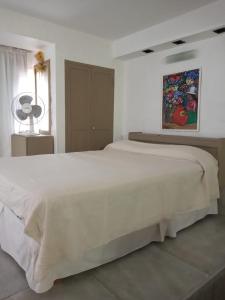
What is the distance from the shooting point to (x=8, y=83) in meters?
4.21

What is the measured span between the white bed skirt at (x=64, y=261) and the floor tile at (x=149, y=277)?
9cm

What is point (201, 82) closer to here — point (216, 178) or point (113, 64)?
point (216, 178)

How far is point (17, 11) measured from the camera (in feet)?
10.5

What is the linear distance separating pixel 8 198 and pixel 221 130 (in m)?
2.67

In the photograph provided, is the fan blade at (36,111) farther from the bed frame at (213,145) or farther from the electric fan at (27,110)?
the bed frame at (213,145)

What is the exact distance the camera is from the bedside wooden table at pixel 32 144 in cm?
360

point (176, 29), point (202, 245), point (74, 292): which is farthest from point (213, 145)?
point (74, 292)

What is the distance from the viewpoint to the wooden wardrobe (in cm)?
390

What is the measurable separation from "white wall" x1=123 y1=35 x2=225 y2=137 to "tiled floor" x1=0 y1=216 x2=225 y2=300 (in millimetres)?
1735

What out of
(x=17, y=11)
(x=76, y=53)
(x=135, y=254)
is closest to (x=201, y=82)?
(x=76, y=53)

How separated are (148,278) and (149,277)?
0.01 metres

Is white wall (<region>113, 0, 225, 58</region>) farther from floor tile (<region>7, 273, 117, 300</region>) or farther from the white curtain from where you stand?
floor tile (<region>7, 273, 117, 300</region>)

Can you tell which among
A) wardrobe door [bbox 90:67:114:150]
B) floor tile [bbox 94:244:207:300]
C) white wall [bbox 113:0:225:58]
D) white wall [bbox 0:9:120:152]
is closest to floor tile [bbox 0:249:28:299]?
floor tile [bbox 94:244:207:300]

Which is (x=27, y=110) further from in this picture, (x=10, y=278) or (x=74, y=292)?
(x=74, y=292)
